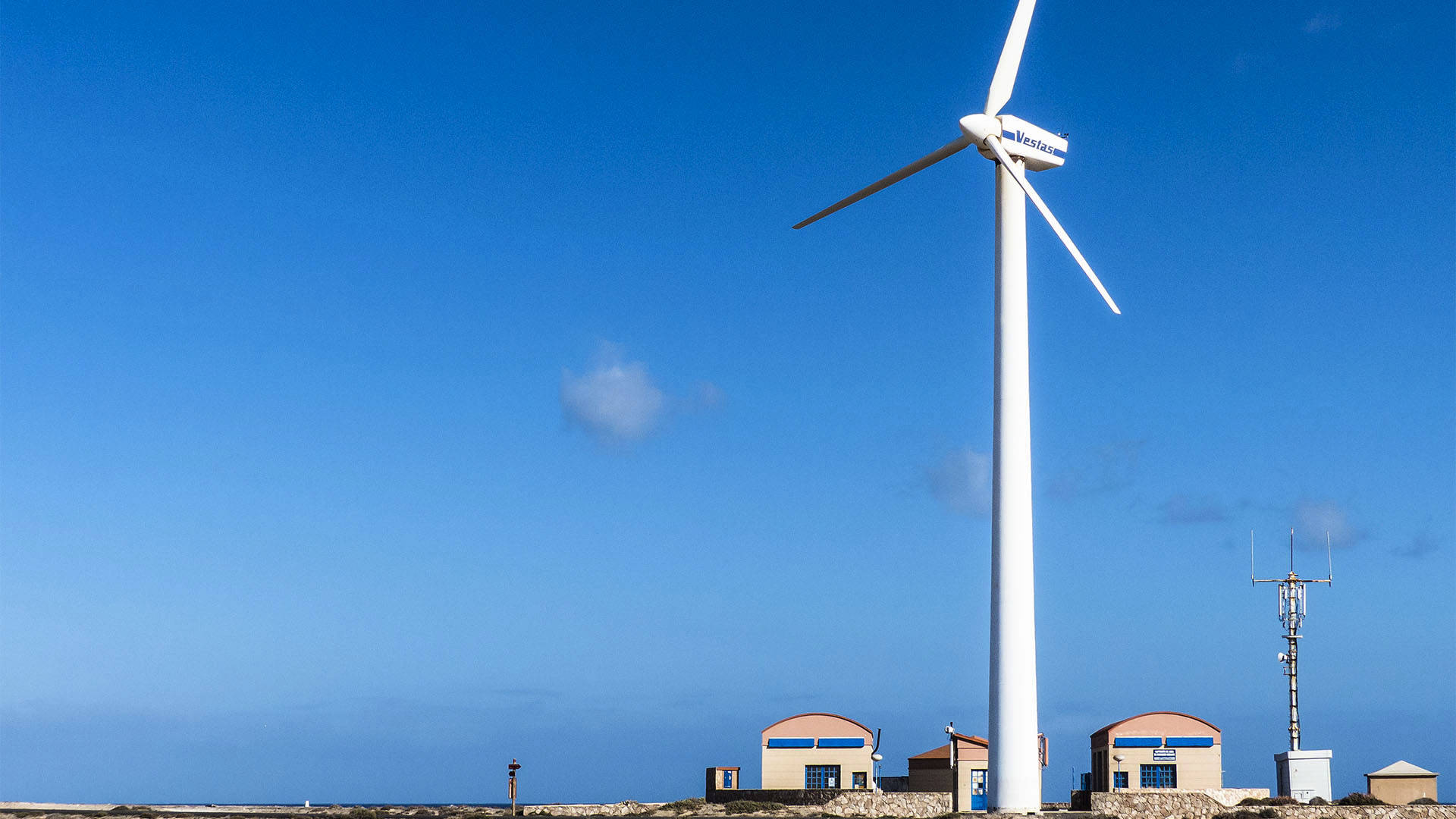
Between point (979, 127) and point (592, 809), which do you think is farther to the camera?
point (592, 809)

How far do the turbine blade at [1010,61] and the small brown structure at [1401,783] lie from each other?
48.5 metres

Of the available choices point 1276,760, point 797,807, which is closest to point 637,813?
point 797,807

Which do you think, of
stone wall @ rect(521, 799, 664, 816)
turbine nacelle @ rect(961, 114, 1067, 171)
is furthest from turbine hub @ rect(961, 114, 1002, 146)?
stone wall @ rect(521, 799, 664, 816)

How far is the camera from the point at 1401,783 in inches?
3031

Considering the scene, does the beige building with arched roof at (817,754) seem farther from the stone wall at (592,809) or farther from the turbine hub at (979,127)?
the turbine hub at (979,127)

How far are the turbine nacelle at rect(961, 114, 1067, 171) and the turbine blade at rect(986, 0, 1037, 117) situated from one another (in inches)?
30.4

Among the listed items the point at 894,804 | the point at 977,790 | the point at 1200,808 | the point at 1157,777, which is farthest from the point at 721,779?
the point at 1200,808

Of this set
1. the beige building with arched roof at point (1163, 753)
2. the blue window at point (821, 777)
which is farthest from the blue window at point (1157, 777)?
the blue window at point (821, 777)

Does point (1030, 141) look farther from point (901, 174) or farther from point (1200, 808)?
point (1200, 808)

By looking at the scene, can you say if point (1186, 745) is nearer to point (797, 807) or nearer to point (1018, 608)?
point (797, 807)

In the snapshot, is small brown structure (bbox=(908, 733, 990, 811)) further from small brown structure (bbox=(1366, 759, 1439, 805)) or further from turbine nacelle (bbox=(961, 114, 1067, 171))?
turbine nacelle (bbox=(961, 114, 1067, 171))

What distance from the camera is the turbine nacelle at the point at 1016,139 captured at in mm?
48875

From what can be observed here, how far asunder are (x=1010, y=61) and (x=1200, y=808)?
135 ft

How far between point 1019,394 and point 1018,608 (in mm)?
7031
